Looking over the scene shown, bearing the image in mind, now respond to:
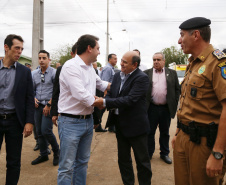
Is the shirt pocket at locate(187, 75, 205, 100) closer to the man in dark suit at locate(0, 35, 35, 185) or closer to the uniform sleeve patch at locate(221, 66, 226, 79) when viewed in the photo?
the uniform sleeve patch at locate(221, 66, 226, 79)

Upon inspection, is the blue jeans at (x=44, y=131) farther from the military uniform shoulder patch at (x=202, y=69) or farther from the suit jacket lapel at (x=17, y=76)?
the military uniform shoulder patch at (x=202, y=69)

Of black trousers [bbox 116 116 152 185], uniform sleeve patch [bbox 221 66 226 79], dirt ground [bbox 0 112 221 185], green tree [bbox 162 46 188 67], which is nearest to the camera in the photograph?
uniform sleeve patch [bbox 221 66 226 79]

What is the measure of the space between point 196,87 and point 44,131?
304 centimetres

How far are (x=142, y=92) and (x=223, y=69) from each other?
1.30 m

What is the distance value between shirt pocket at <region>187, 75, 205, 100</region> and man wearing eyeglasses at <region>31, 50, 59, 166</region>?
283 centimetres

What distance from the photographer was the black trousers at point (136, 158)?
2.98 metres

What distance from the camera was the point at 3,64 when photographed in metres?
2.73

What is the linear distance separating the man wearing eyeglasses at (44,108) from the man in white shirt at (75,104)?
1.56 metres

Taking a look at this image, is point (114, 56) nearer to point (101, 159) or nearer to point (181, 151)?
point (101, 159)

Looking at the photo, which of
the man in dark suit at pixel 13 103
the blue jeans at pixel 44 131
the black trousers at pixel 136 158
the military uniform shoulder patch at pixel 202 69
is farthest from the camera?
the blue jeans at pixel 44 131

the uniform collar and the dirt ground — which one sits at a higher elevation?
the uniform collar

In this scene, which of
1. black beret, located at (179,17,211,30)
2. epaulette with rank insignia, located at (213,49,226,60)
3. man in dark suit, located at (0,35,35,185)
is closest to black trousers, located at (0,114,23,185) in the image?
man in dark suit, located at (0,35,35,185)

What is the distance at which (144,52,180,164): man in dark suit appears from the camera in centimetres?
411

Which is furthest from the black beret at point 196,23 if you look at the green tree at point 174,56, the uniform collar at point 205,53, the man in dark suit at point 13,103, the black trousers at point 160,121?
the green tree at point 174,56
